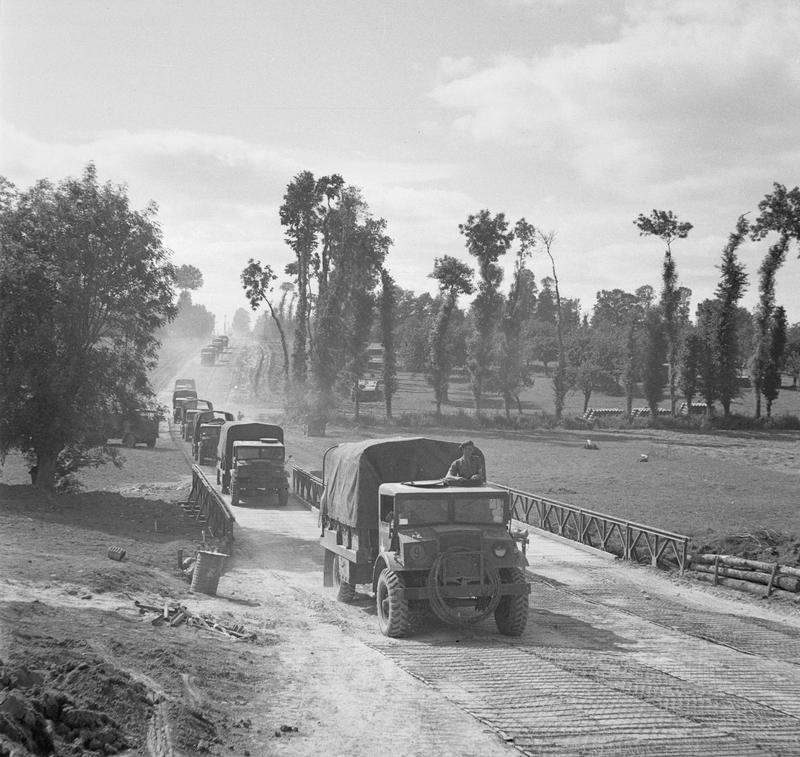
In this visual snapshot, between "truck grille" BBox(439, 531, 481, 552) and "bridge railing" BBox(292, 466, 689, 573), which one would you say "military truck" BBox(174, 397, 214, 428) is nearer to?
"bridge railing" BBox(292, 466, 689, 573)

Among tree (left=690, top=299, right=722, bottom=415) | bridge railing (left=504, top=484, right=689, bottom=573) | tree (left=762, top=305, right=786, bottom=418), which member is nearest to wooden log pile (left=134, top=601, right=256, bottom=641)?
bridge railing (left=504, top=484, right=689, bottom=573)

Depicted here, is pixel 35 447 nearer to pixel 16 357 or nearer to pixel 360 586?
pixel 16 357

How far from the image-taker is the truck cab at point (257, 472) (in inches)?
1318

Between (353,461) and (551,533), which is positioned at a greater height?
(353,461)

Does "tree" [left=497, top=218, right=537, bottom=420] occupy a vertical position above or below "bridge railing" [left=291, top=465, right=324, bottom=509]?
above

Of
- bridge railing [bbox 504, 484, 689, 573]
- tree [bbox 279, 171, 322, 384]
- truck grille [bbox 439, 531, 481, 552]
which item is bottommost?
bridge railing [bbox 504, 484, 689, 573]

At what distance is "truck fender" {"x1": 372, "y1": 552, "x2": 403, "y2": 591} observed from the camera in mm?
14383

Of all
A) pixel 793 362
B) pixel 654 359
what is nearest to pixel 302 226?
pixel 654 359

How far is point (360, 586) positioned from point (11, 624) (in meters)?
8.68

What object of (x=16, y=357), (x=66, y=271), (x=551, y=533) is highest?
(x=66, y=271)

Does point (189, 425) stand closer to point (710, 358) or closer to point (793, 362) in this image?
point (710, 358)

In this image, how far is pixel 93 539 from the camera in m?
22.0

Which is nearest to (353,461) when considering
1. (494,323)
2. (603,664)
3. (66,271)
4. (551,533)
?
(603,664)

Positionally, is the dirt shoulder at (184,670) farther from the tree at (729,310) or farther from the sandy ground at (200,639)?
the tree at (729,310)
